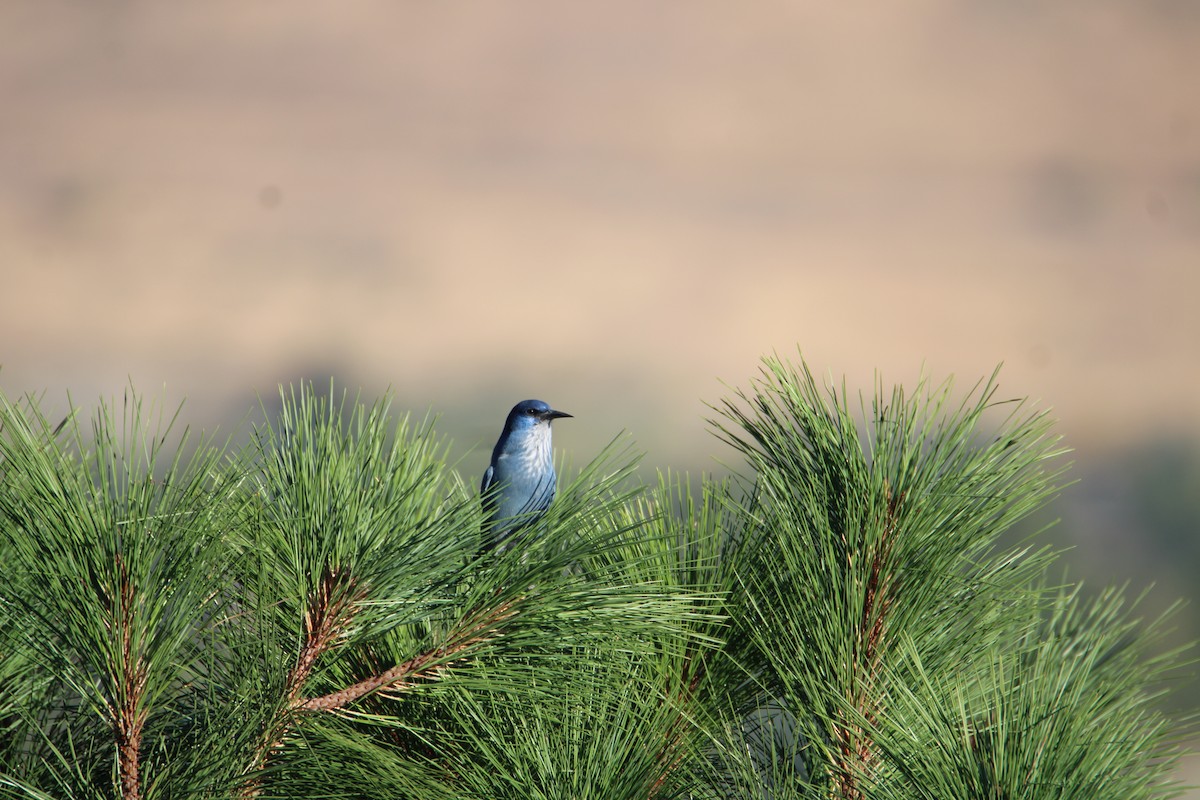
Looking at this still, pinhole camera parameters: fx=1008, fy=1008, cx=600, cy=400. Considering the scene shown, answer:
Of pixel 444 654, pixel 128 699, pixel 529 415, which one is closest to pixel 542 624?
pixel 444 654

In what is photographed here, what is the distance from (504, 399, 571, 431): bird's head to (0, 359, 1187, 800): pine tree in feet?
2.43

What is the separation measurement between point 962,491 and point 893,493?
0.28ft

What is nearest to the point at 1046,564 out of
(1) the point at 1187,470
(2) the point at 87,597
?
(2) the point at 87,597

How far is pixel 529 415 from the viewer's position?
214 centimetres

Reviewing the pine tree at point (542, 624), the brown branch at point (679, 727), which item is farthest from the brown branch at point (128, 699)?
the brown branch at point (679, 727)

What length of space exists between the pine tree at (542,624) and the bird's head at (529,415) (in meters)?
0.74

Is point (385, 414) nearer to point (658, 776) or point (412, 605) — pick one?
point (412, 605)

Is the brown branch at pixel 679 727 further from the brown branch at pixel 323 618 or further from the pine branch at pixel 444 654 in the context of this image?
the brown branch at pixel 323 618

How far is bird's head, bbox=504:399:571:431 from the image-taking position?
2113 mm

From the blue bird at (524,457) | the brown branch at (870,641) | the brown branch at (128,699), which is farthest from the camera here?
the blue bird at (524,457)

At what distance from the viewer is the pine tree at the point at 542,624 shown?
3.33 feet

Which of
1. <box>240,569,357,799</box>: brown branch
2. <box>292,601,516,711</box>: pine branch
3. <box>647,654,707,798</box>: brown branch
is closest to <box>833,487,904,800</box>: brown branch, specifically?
<box>647,654,707,798</box>: brown branch

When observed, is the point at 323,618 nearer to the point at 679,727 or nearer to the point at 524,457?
the point at 679,727

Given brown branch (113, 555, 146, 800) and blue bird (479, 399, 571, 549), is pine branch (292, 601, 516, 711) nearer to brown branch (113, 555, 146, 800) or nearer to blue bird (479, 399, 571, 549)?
brown branch (113, 555, 146, 800)
